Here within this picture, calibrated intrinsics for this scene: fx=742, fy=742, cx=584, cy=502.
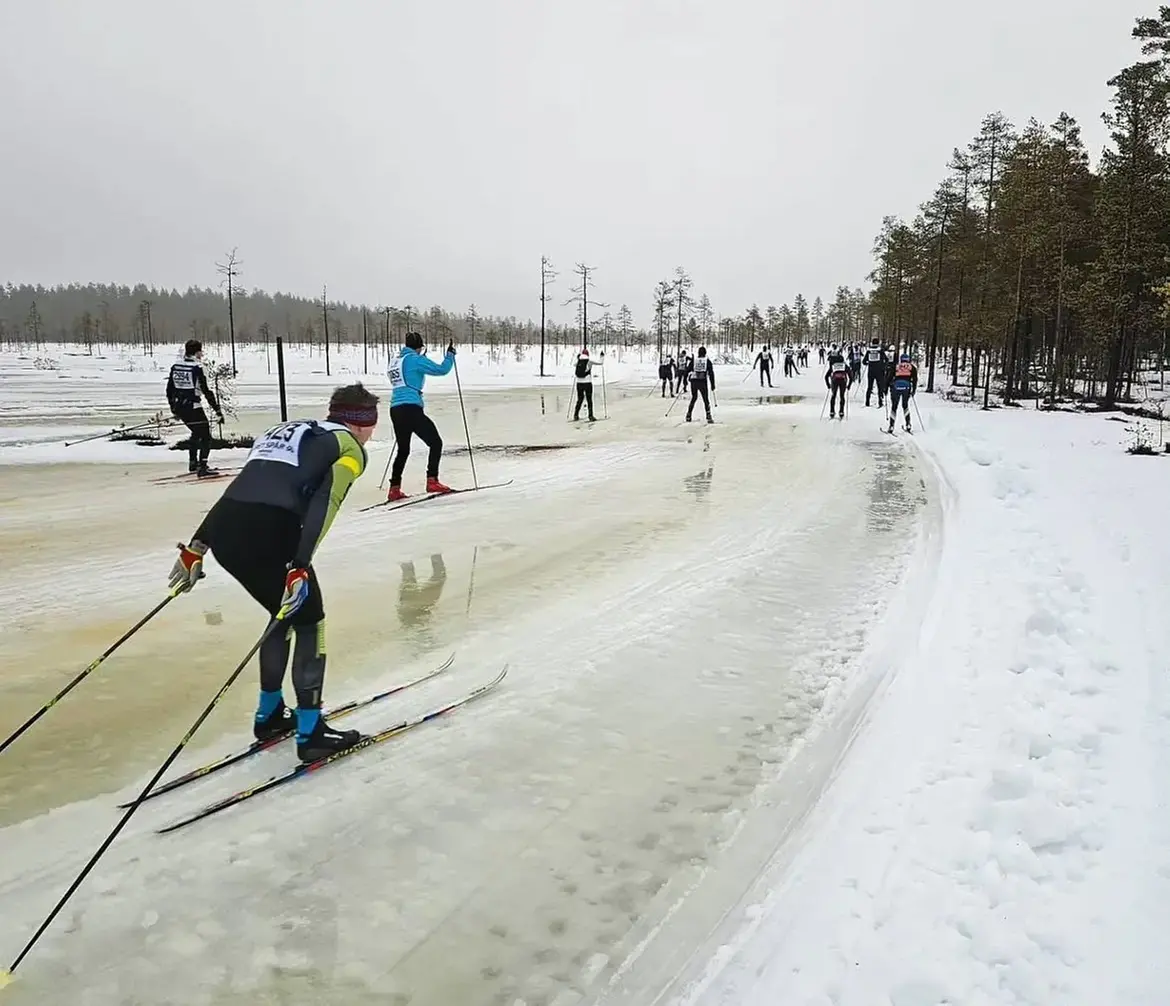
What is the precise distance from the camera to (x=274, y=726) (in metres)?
3.84

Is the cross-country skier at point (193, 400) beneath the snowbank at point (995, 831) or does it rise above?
above

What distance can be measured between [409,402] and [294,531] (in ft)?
22.0

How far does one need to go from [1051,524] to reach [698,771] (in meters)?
6.24

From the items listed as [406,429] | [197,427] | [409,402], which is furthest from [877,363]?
[197,427]

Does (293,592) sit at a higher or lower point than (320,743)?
higher

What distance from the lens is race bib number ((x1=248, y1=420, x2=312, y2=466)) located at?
3439 mm

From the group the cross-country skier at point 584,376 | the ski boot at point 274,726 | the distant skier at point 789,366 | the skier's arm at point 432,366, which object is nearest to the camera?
the ski boot at point 274,726

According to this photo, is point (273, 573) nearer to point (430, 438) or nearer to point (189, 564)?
point (189, 564)

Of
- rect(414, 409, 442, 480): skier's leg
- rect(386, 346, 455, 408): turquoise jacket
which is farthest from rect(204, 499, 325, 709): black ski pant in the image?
rect(386, 346, 455, 408): turquoise jacket

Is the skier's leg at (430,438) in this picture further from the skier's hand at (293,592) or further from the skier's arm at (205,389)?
the skier's hand at (293,592)

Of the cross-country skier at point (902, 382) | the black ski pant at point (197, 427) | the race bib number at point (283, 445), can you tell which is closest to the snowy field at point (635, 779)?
the race bib number at point (283, 445)

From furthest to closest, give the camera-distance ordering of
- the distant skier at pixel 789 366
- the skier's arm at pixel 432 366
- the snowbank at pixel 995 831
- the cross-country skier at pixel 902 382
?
the distant skier at pixel 789 366 → the cross-country skier at pixel 902 382 → the skier's arm at pixel 432 366 → the snowbank at pixel 995 831

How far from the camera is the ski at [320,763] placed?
10.5ft

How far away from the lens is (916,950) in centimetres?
241
